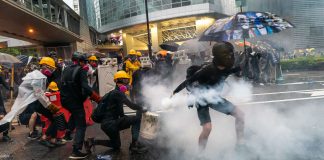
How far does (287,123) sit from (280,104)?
268cm

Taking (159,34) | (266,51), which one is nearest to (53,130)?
(266,51)

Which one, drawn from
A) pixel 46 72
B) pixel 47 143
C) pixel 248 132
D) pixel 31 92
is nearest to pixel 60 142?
pixel 47 143

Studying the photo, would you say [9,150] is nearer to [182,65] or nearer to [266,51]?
[182,65]

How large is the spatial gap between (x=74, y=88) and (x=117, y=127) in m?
1.00

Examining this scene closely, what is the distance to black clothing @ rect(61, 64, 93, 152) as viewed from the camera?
551 centimetres

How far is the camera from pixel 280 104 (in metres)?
8.89

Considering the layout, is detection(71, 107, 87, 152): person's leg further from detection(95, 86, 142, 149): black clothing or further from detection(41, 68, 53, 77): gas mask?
detection(41, 68, 53, 77): gas mask

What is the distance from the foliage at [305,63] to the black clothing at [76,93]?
1690cm

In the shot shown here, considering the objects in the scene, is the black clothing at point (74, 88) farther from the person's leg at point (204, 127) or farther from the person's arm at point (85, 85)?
the person's leg at point (204, 127)

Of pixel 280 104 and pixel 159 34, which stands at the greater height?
pixel 159 34

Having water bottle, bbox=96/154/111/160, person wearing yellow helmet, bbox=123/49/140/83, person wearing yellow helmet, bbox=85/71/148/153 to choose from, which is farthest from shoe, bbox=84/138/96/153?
person wearing yellow helmet, bbox=123/49/140/83

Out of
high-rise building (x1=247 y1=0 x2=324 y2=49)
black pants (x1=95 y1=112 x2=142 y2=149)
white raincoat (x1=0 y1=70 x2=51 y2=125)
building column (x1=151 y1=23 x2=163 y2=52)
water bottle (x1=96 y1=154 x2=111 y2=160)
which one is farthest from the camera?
building column (x1=151 y1=23 x2=163 y2=52)

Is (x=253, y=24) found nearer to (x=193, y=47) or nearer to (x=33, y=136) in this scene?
(x=193, y=47)

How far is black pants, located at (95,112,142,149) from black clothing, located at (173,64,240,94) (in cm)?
120
